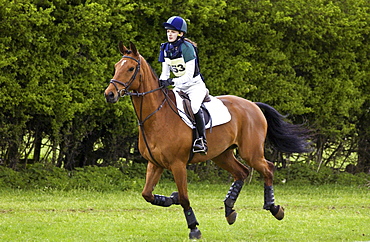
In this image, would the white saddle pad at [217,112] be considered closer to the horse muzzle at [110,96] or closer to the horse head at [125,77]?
Answer: the horse head at [125,77]

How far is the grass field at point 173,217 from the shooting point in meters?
8.74

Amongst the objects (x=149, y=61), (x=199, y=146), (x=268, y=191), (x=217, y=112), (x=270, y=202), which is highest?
(x=217, y=112)

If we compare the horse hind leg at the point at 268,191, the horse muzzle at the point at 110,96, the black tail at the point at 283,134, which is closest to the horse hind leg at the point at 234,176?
the horse hind leg at the point at 268,191

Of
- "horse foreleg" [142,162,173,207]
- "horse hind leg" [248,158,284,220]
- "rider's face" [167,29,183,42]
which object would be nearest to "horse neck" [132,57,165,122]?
"rider's face" [167,29,183,42]

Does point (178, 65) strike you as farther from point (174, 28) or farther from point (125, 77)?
point (125, 77)

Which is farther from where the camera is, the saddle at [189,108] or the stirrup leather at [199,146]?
the saddle at [189,108]

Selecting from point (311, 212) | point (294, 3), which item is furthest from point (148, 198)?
point (294, 3)

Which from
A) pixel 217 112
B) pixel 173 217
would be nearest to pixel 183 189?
pixel 217 112

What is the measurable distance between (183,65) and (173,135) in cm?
92

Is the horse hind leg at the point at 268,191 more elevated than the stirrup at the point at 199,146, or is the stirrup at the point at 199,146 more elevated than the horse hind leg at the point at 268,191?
the stirrup at the point at 199,146

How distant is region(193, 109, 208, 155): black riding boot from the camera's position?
823 centimetres

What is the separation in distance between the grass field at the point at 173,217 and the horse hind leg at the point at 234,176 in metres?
0.31

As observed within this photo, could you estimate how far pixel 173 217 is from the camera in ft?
34.4

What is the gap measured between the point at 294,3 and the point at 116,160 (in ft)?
18.0
